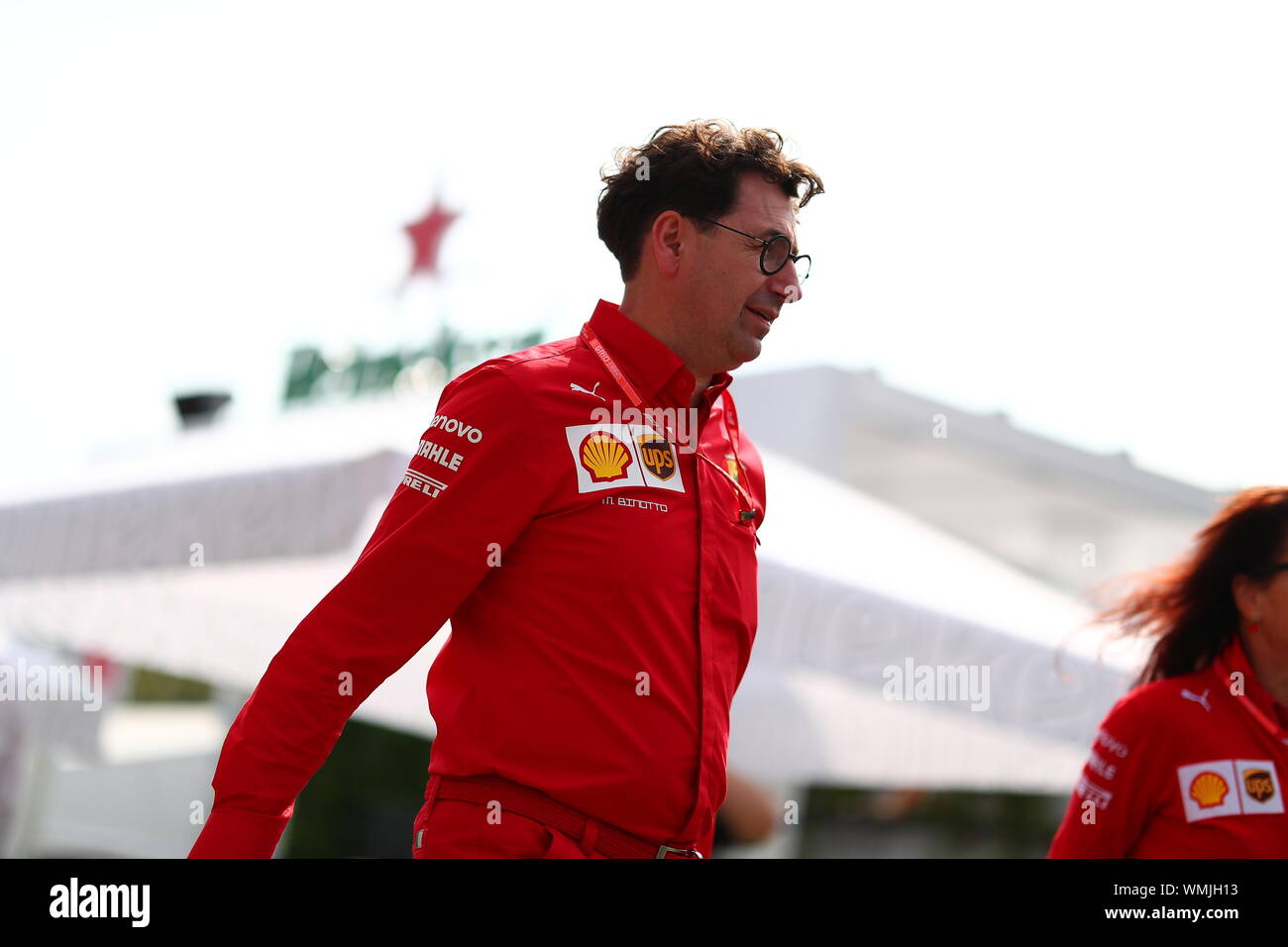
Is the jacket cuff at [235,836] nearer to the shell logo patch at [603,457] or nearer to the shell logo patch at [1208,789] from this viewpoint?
the shell logo patch at [603,457]

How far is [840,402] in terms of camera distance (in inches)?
463

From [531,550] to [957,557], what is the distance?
113 inches

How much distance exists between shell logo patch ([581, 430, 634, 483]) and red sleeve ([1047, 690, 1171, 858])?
1332 mm

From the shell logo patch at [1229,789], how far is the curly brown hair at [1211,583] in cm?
26

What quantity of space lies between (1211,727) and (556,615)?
1521mm

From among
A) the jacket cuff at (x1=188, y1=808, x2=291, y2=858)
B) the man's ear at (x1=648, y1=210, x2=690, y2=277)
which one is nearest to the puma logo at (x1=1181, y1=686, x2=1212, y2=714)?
the man's ear at (x1=648, y1=210, x2=690, y2=277)

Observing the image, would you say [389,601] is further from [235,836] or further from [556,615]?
[235,836]

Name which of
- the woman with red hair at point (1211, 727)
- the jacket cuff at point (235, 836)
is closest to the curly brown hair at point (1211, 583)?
the woman with red hair at point (1211, 727)

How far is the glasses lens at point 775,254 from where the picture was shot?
2.00 meters

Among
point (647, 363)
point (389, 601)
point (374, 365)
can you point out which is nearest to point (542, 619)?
point (389, 601)

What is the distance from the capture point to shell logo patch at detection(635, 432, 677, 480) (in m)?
1.92

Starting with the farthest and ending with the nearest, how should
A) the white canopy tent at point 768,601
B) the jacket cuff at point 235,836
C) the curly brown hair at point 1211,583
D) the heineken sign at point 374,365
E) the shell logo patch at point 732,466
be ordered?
the heineken sign at point 374,365
the white canopy tent at point 768,601
the curly brown hair at point 1211,583
the shell logo patch at point 732,466
the jacket cuff at point 235,836

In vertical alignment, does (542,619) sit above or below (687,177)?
below

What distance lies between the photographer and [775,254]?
Result: 6.59ft
